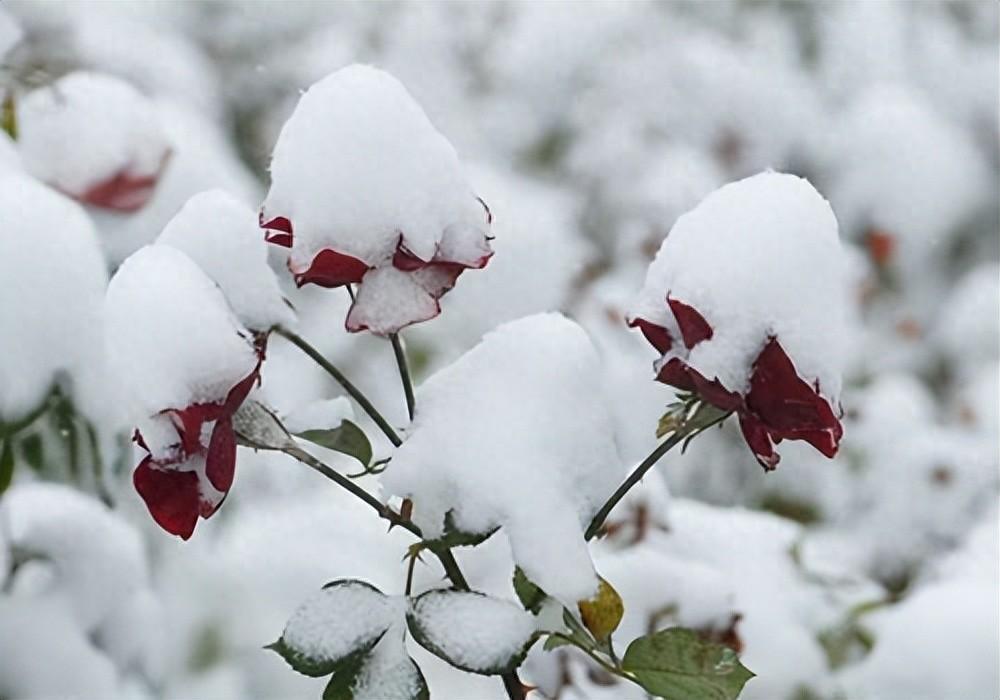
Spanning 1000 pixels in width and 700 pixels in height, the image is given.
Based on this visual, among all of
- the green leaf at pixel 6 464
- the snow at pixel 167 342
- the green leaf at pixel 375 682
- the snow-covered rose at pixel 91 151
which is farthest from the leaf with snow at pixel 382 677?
the snow-covered rose at pixel 91 151

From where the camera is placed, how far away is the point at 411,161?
46cm

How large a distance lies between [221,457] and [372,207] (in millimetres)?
98

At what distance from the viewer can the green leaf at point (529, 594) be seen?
1.55ft

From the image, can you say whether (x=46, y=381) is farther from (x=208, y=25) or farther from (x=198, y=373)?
(x=208, y=25)

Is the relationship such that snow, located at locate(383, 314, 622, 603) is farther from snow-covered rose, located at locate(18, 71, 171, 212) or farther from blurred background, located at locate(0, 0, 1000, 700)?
snow-covered rose, located at locate(18, 71, 171, 212)

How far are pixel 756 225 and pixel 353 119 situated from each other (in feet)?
0.46

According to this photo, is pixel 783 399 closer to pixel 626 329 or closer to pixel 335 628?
pixel 335 628

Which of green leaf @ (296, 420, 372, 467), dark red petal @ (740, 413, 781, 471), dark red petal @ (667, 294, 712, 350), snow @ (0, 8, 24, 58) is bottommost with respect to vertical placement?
green leaf @ (296, 420, 372, 467)

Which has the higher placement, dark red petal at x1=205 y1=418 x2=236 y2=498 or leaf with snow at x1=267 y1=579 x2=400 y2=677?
dark red petal at x1=205 y1=418 x2=236 y2=498

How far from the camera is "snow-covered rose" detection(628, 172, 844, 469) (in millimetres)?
441

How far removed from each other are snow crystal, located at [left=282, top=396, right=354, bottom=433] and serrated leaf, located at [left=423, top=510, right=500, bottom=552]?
0.24ft

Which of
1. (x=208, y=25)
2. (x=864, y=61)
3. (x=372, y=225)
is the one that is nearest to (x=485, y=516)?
(x=372, y=225)

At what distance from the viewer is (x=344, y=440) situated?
0.50 metres

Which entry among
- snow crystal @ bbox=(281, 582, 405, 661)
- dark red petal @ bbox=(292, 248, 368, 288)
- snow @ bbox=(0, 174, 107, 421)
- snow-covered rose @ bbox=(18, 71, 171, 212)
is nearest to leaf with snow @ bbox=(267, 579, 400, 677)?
snow crystal @ bbox=(281, 582, 405, 661)
